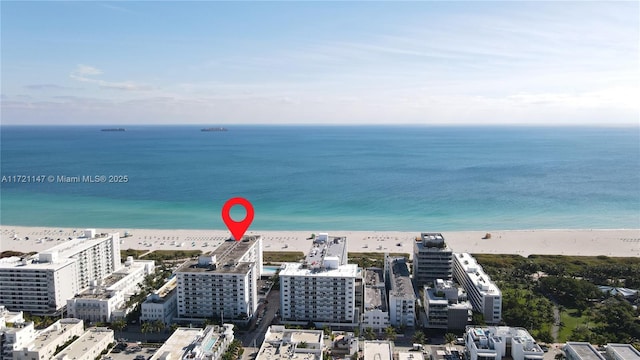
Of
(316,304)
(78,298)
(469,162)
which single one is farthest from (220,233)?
(469,162)

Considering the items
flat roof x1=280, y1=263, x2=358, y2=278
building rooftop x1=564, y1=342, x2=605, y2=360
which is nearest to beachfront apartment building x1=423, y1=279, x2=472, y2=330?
flat roof x1=280, y1=263, x2=358, y2=278

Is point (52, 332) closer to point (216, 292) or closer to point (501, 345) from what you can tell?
point (216, 292)

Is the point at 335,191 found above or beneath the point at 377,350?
above

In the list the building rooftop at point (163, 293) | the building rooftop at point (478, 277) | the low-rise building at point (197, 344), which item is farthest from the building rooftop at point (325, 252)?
the building rooftop at point (163, 293)

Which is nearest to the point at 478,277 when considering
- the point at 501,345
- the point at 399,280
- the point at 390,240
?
the point at 399,280

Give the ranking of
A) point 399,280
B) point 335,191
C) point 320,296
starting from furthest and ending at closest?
1. point 335,191
2. point 399,280
3. point 320,296

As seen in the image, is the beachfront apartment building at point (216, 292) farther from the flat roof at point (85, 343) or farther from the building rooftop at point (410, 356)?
the building rooftop at point (410, 356)

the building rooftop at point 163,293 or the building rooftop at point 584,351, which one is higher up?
the building rooftop at point 163,293

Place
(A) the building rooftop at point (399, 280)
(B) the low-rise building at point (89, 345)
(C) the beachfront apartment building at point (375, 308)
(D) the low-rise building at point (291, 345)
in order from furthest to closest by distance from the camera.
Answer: (A) the building rooftop at point (399, 280) < (C) the beachfront apartment building at point (375, 308) < (B) the low-rise building at point (89, 345) < (D) the low-rise building at point (291, 345)
